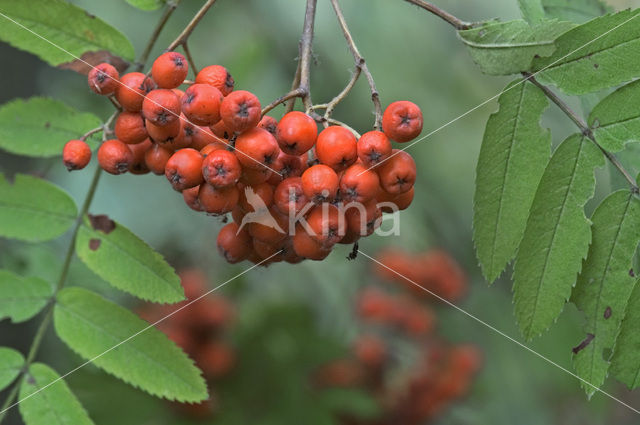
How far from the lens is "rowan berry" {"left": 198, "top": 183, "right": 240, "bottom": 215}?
1.45 m

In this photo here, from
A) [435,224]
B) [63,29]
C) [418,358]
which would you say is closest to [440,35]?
[435,224]

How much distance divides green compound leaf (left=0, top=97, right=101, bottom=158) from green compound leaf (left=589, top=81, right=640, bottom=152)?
138 cm

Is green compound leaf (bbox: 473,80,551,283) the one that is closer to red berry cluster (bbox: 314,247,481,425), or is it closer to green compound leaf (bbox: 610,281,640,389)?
green compound leaf (bbox: 610,281,640,389)

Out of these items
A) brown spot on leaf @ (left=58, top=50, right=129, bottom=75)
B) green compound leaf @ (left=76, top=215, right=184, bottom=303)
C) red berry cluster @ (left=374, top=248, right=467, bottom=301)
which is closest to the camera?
green compound leaf @ (left=76, top=215, right=184, bottom=303)

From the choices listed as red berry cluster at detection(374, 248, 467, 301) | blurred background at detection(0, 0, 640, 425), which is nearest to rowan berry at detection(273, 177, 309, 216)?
blurred background at detection(0, 0, 640, 425)

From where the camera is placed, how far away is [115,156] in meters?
1.58

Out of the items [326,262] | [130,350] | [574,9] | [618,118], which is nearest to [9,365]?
[130,350]

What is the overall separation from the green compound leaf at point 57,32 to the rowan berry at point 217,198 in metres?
0.65

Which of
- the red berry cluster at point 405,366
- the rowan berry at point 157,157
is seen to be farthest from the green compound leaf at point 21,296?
the red berry cluster at point 405,366

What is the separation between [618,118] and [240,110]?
0.88 m

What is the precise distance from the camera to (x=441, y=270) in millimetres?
3580

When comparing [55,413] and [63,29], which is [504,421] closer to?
[55,413]

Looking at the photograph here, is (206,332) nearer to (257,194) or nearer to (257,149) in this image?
(257,194)

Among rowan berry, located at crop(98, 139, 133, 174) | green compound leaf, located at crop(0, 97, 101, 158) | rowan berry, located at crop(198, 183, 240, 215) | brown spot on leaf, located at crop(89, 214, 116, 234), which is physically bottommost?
brown spot on leaf, located at crop(89, 214, 116, 234)
